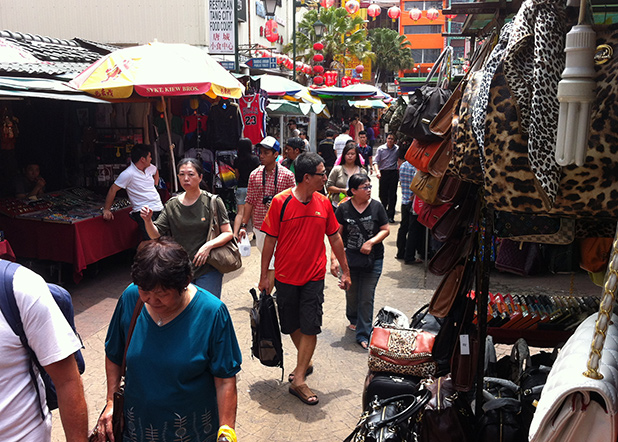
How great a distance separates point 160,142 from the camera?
Answer: 11.5 meters

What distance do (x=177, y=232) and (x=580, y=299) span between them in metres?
3.52

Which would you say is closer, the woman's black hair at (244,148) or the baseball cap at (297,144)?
the baseball cap at (297,144)

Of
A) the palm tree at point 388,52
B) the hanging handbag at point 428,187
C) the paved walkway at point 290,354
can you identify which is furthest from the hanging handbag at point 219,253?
the palm tree at point 388,52

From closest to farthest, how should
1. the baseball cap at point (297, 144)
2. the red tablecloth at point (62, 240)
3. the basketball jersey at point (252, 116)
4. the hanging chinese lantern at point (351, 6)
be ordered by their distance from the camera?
the red tablecloth at point (62, 240), the baseball cap at point (297, 144), the basketball jersey at point (252, 116), the hanging chinese lantern at point (351, 6)

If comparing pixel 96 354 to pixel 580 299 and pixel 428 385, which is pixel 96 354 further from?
pixel 580 299

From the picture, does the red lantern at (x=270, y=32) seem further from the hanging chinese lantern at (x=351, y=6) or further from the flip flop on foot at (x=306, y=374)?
the flip flop on foot at (x=306, y=374)

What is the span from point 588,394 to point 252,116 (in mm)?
10477

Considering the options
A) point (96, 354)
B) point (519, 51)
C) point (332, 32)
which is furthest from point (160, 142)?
point (332, 32)

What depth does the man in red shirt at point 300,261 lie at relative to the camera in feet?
16.9

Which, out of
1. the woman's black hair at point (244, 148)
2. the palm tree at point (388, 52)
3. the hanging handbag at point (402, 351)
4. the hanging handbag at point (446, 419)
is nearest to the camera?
the hanging handbag at point (446, 419)

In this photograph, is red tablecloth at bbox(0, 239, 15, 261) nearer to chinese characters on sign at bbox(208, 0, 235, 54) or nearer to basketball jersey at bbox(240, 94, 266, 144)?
basketball jersey at bbox(240, 94, 266, 144)

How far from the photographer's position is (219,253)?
509 centimetres

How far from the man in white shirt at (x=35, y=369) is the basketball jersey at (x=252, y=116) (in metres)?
9.25

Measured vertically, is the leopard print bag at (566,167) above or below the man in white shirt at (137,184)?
above
